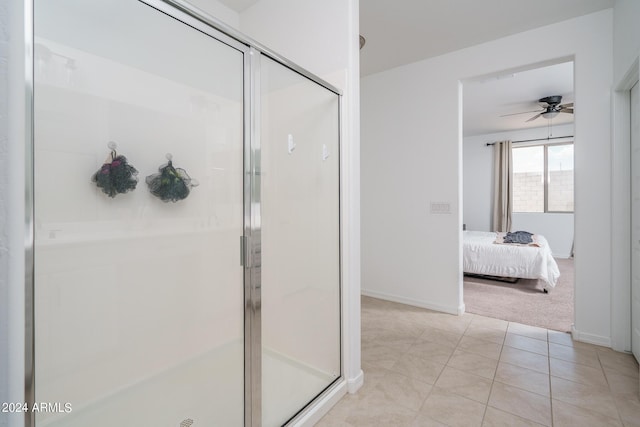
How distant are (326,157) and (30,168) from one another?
1.32m

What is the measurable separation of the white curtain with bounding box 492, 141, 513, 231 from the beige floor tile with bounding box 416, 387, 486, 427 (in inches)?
231

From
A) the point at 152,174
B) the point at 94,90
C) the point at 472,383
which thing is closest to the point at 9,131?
the point at 94,90

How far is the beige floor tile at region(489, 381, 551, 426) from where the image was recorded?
1.70 metres

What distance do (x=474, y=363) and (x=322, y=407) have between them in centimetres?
123

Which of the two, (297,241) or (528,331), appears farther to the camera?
(528,331)

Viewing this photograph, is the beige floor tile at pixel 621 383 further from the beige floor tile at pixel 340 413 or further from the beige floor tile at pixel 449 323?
the beige floor tile at pixel 340 413

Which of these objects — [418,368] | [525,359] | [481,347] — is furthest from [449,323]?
[418,368]

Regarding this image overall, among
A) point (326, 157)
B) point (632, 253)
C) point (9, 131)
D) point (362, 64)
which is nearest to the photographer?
point (9, 131)

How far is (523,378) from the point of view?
2.07m

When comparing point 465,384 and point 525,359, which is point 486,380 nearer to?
point 465,384

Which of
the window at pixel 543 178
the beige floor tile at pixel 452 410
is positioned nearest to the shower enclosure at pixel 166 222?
the beige floor tile at pixel 452 410

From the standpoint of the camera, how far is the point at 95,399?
960mm

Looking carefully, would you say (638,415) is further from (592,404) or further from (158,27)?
(158,27)

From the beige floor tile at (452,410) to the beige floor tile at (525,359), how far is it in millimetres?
688
